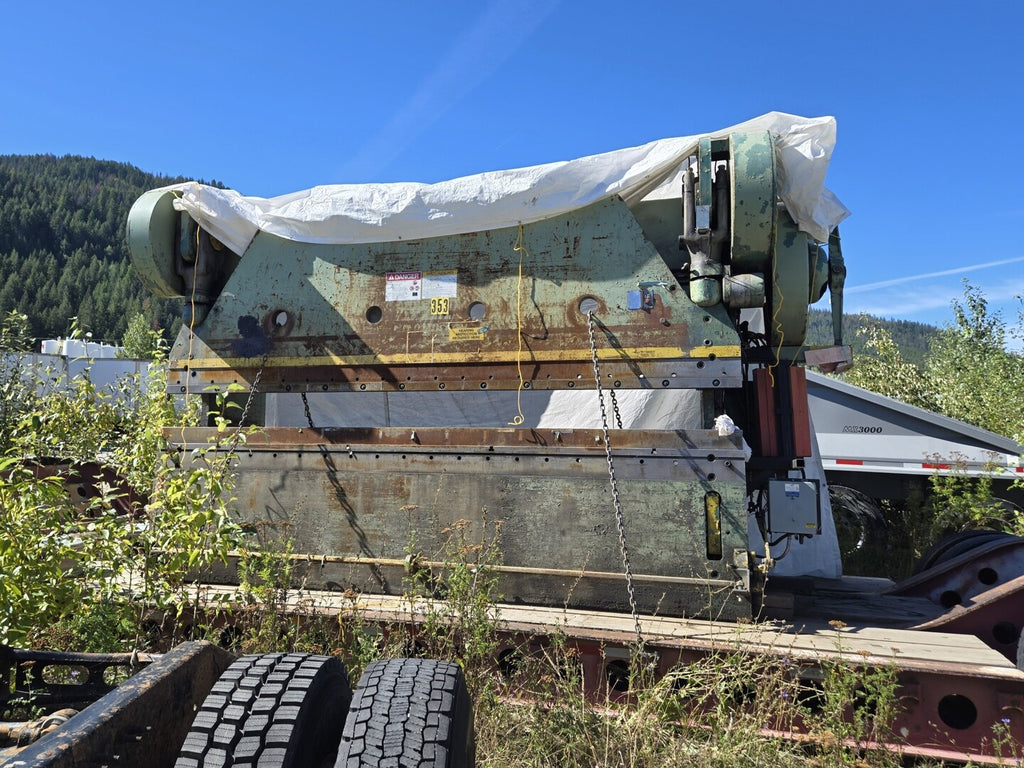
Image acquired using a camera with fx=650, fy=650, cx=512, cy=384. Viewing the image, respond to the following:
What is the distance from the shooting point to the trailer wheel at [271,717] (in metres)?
1.90

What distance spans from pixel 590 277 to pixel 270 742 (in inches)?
143

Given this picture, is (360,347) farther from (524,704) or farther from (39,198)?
(39,198)

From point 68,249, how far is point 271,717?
128 meters

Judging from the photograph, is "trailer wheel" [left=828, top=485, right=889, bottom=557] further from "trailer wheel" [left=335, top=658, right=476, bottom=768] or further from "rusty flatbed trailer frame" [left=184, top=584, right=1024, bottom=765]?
"trailer wheel" [left=335, top=658, right=476, bottom=768]

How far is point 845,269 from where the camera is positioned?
4.90m

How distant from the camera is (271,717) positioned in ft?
6.57

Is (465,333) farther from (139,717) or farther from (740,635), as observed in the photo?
(139,717)

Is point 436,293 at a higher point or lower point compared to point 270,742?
higher

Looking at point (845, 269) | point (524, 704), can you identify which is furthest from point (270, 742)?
point (845, 269)

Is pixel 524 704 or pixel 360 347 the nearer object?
pixel 524 704

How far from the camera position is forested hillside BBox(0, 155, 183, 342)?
80.1 meters

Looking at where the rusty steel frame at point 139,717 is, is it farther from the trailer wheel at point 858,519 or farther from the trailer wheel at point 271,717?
the trailer wheel at point 858,519

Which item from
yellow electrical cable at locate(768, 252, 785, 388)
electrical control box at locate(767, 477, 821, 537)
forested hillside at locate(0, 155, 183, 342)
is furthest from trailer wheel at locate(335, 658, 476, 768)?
forested hillside at locate(0, 155, 183, 342)

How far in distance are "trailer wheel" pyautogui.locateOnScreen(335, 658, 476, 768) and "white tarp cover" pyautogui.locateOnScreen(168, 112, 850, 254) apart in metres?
3.45
